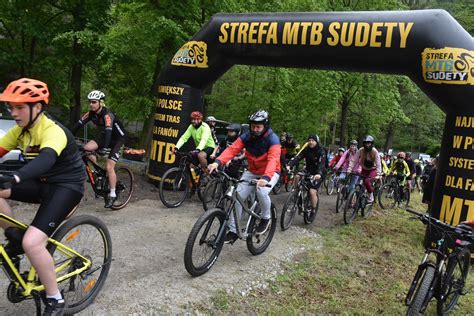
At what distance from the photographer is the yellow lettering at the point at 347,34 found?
27.5ft

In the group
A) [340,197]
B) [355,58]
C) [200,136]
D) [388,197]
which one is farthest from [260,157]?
[388,197]

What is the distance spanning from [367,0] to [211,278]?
2275cm

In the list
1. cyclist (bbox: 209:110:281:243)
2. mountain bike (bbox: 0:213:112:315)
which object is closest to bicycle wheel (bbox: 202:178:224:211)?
cyclist (bbox: 209:110:281:243)

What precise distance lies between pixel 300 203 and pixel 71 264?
19.4ft

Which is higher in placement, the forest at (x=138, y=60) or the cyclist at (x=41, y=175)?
the forest at (x=138, y=60)

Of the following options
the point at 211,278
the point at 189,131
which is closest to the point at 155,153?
the point at 189,131

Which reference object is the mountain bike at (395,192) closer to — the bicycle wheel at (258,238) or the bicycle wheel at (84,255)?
the bicycle wheel at (258,238)

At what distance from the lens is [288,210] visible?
8281 mm

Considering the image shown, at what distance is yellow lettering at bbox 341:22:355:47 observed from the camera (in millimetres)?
8367

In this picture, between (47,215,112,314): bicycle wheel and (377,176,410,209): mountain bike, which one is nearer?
(47,215,112,314): bicycle wheel

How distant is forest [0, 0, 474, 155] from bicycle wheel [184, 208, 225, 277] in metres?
8.59

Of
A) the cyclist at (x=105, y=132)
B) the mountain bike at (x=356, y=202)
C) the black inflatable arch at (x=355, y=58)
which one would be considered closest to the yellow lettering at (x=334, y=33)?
the black inflatable arch at (x=355, y=58)

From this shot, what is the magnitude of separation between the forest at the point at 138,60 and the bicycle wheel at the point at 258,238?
798 centimetres

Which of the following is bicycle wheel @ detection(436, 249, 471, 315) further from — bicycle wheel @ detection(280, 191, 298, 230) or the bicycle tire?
the bicycle tire
